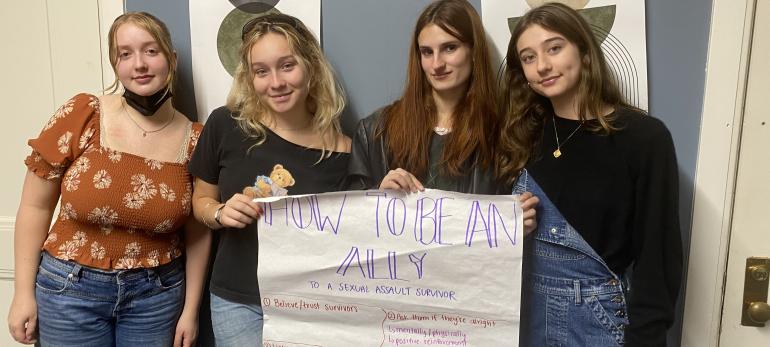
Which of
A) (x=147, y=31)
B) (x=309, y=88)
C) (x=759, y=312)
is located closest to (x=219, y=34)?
(x=147, y=31)

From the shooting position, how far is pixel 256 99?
4.23 ft

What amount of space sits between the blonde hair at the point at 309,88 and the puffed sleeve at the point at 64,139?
333 mm

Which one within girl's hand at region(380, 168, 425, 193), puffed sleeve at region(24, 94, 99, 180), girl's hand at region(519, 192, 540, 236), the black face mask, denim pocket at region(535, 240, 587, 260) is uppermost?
the black face mask

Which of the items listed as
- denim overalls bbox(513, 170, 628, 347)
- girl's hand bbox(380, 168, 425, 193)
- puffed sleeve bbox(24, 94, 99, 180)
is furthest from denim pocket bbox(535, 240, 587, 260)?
puffed sleeve bbox(24, 94, 99, 180)

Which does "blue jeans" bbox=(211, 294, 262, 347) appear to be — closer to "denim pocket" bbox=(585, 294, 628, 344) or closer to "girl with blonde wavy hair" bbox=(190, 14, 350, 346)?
"girl with blonde wavy hair" bbox=(190, 14, 350, 346)

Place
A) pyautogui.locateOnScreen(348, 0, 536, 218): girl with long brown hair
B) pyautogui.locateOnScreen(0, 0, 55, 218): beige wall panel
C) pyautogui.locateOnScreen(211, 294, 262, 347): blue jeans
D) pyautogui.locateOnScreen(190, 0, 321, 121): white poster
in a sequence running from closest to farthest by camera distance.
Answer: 1. pyautogui.locateOnScreen(348, 0, 536, 218): girl with long brown hair
2. pyautogui.locateOnScreen(211, 294, 262, 347): blue jeans
3. pyautogui.locateOnScreen(190, 0, 321, 121): white poster
4. pyautogui.locateOnScreen(0, 0, 55, 218): beige wall panel

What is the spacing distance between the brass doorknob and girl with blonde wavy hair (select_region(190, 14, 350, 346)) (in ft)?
3.45

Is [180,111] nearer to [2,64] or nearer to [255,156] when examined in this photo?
[255,156]

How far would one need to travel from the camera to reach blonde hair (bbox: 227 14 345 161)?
4.06ft

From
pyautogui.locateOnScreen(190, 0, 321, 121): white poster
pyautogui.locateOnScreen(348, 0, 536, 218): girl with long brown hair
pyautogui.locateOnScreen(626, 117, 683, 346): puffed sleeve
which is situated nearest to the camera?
pyautogui.locateOnScreen(626, 117, 683, 346): puffed sleeve

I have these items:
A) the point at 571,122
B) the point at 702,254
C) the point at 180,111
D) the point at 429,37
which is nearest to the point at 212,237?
the point at 180,111

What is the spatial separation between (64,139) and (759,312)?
1.72 metres

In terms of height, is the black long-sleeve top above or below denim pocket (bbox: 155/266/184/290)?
above

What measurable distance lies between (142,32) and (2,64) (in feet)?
2.09
